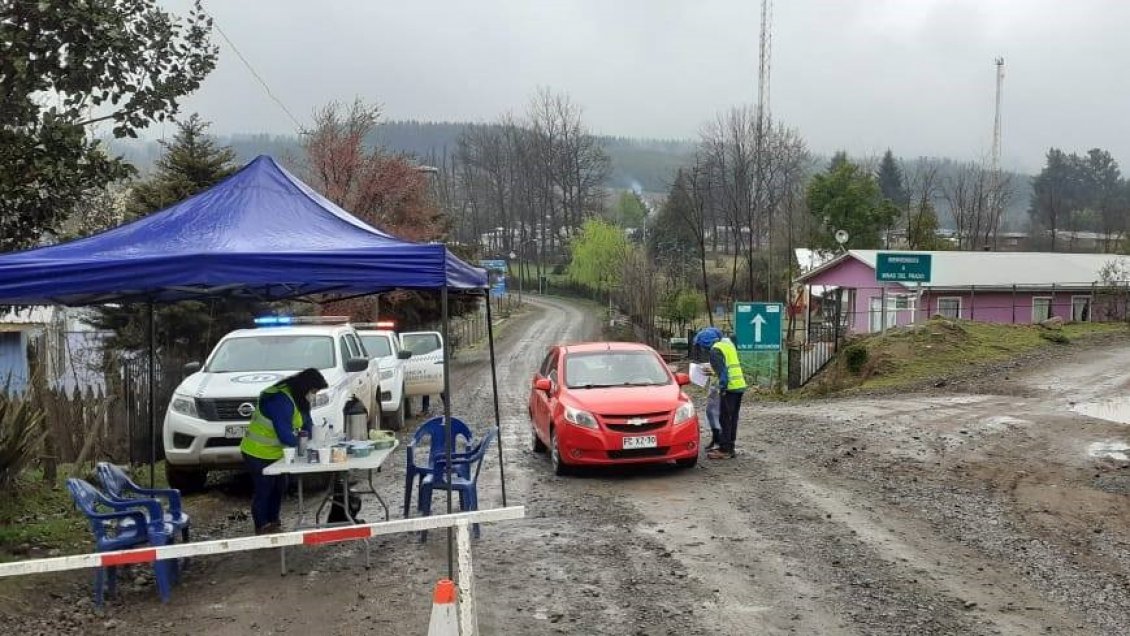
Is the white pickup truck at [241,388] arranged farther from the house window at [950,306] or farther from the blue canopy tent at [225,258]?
the house window at [950,306]

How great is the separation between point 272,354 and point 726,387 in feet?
18.6

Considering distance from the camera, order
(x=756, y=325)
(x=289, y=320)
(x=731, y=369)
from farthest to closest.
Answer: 1. (x=756, y=325)
2. (x=289, y=320)
3. (x=731, y=369)

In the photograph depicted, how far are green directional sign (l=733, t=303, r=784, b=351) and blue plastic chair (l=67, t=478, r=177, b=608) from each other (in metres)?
13.5

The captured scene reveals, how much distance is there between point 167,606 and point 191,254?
2.41 meters

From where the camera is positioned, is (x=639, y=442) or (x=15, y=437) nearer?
(x=15, y=437)

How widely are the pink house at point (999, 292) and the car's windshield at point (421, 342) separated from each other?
61.3 ft

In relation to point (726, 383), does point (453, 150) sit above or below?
above

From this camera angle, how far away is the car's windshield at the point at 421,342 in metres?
20.8

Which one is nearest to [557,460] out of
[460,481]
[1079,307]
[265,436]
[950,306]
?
[460,481]

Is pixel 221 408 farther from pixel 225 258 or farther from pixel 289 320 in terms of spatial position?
pixel 225 258

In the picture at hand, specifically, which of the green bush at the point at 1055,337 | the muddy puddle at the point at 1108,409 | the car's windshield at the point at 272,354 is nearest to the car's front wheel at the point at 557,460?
the car's windshield at the point at 272,354

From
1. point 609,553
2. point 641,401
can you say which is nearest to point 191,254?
point 609,553

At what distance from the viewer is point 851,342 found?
23516mm

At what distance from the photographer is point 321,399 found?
419 inches
